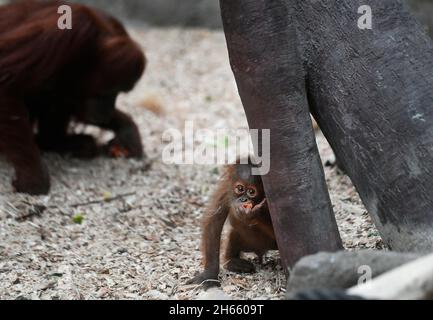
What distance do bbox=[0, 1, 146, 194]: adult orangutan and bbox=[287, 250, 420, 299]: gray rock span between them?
7.70 ft

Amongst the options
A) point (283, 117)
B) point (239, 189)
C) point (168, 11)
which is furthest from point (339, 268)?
point (168, 11)

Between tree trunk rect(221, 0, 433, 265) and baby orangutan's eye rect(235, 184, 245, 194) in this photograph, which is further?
baby orangutan's eye rect(235, 184, 245, 194)

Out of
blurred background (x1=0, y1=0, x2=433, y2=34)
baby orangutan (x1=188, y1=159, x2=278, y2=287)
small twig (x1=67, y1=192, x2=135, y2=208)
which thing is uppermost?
blurred background (x1=0, y1=0, x2=433, y2=34)

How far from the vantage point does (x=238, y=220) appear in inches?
126

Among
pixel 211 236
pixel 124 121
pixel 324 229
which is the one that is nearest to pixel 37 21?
pixel 124 121

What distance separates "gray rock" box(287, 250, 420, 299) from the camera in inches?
94.1

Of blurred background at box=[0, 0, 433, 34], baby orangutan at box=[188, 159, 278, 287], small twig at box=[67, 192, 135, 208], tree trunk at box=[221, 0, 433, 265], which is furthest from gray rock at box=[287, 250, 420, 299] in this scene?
blurred background at box=[0, 0, 433, 34]

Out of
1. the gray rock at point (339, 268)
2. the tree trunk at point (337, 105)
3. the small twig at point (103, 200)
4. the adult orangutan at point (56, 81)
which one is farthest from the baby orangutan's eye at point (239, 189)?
the adult orangutan at point (56, 81)

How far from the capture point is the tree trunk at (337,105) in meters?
2.70

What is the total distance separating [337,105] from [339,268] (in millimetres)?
707

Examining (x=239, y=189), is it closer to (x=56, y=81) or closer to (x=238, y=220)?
(x=238, y=220)

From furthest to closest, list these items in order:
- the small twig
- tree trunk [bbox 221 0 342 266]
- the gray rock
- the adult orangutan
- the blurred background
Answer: the blurred background
the adult orangutan
the small twig
tree trunk [bbox 221 0 342 266]
the gray rock

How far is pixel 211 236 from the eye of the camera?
312 cm

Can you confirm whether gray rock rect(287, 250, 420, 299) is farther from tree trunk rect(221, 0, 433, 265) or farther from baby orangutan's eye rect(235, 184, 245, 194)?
baby orangutan's eye rect(235, 184, 245, 194)
